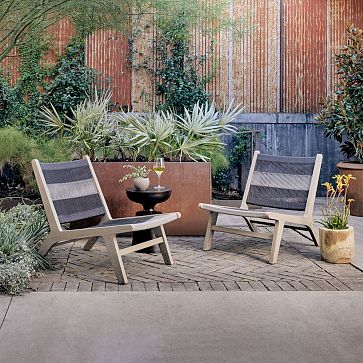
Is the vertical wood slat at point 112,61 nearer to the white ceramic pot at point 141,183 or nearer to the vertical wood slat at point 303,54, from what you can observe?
the vertical wood slat at point 303,54

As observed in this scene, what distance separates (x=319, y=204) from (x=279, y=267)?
177 inches

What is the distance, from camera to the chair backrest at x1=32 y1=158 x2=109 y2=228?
4.45 meters

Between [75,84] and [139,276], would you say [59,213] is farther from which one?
[75,84]

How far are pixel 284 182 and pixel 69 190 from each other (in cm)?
185

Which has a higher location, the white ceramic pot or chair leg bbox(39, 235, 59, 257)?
the white ceramic pot

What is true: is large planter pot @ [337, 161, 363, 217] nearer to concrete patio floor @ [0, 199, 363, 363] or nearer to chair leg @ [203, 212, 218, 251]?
concrete patio floor @ [0, 199, 363, 363]

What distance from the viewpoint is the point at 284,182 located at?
17.6 feet

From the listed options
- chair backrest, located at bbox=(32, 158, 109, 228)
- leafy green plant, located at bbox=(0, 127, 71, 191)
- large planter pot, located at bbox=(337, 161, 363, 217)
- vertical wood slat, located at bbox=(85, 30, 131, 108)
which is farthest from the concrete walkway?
vertical wood slat, located at bbox=(85, 30, 131, 108)

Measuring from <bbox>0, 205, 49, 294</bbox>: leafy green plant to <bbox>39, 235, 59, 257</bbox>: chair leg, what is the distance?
37 mm

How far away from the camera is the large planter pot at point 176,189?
223 inches

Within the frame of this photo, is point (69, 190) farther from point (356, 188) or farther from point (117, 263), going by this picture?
point (356, 188)

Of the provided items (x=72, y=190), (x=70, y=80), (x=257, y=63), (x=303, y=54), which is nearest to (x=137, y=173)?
(x=72, y=190)

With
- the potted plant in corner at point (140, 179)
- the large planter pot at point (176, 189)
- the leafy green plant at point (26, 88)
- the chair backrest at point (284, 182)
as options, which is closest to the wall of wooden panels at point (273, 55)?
the leafy green plant at point (26, 88)

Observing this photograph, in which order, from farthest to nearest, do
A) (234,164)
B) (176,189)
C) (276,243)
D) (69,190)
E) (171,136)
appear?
(234,164) < (171,136) < (176,189) < (69,190) < (276,243)
